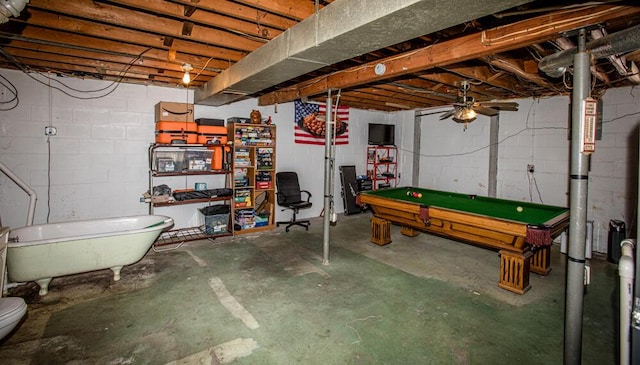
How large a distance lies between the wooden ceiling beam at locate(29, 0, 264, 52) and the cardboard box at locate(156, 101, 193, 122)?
2.03 metres

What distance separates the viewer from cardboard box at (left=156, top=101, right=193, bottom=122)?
185 inches

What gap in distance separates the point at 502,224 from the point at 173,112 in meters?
4.62

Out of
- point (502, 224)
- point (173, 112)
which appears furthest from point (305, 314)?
point (173, 112)

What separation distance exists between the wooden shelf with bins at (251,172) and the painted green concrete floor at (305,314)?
47.3 inches

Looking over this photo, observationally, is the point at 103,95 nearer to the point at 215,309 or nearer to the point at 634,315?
the point at 215,309

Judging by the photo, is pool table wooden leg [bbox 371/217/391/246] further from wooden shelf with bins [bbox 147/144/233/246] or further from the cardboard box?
the cardboard box

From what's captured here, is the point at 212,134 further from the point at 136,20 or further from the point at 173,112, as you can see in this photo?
the point at 136,20

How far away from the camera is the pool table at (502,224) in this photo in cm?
315

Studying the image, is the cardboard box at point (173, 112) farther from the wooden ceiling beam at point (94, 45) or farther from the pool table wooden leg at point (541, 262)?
the pool table wooden leg at point (541, 262)

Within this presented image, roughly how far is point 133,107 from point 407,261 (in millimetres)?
4739

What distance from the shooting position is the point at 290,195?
20.1 feet

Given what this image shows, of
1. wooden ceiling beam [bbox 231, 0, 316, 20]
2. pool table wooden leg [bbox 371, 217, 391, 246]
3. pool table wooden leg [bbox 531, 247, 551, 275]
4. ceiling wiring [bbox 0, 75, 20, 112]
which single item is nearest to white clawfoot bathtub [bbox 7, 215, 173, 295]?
ceiling wiring [bbox 0, 75, 20, 112]

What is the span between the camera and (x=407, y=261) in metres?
4.37

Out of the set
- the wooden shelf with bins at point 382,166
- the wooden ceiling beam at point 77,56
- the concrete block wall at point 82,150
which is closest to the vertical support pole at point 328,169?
the wooden ceiling beam at point 77,56
